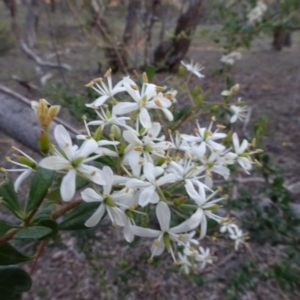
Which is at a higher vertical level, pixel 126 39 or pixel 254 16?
pixel 254 16

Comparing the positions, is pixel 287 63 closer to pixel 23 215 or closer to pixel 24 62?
pixel 24 62

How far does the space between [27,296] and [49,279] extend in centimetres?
14

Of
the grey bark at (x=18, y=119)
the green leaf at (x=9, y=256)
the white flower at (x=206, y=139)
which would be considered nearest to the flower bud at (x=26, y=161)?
the green leaf at (x=9, y=256)

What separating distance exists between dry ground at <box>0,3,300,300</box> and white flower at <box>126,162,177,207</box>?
82 cm

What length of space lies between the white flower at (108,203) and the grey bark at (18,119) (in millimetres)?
668

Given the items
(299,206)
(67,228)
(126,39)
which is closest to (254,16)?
(299,206)

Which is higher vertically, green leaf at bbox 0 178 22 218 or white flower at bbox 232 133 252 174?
white flower at bbox 232 133 252 174

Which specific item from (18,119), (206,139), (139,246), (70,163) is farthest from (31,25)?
(70,163)

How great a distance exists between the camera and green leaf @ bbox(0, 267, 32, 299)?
0.51 m

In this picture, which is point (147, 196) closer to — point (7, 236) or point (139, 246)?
point (7, 236)

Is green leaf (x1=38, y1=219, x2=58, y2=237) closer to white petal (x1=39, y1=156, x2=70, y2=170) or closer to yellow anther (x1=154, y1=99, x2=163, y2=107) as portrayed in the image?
white petal (x1=39, y1=156, x2=70, y2=170)

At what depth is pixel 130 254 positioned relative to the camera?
5.71 ft

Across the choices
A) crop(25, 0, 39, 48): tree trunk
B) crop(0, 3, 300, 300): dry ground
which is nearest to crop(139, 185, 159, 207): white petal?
crop(0, 3, 300, 300): dry ground

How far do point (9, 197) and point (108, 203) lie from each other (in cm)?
12
